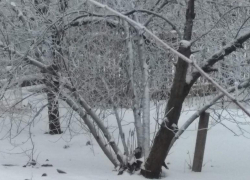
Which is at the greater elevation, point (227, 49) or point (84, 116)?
point (227, 49)

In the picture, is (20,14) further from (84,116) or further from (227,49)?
(227,49)

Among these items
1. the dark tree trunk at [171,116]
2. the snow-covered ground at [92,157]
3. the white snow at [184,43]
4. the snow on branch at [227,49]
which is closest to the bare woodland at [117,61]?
the dark tree trunk at [171,116]

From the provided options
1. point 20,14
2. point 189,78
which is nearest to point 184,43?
point 189,78

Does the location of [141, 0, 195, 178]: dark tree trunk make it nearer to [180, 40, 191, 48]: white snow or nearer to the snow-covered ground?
the snow-covered ground

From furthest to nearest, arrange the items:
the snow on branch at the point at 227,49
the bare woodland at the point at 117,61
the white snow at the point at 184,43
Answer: the bare woodland at the point at 117,61
the snow on branch at the point at 227,49
the white snow at the point at 184,43

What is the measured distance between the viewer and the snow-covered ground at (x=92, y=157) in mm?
6656

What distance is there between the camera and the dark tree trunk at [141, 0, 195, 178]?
19.0ft

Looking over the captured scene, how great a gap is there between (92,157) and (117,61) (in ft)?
8.22

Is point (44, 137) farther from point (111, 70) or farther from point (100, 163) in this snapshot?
point (111, 70)

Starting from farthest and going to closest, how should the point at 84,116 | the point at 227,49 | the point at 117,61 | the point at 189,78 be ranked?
the point at 117,61 < the point at 84,116 < the point at 189,78 < the point at 227,49

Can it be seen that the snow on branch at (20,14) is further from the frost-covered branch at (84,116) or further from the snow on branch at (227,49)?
the snow on branch at (227,49)

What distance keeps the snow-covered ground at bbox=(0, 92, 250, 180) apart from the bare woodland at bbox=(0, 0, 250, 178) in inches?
17.9

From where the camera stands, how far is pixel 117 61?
22.6ft

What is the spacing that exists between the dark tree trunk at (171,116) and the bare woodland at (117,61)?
0.04ft
